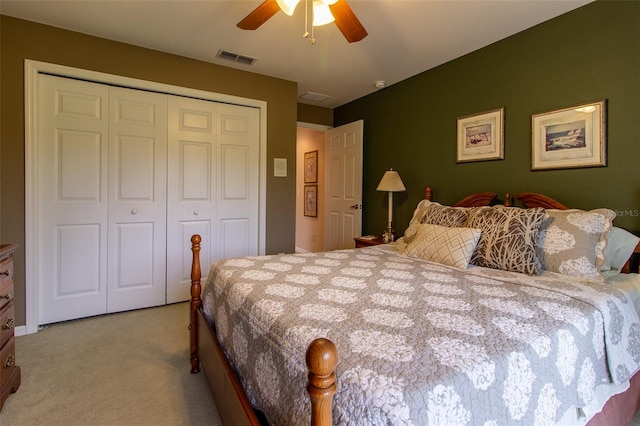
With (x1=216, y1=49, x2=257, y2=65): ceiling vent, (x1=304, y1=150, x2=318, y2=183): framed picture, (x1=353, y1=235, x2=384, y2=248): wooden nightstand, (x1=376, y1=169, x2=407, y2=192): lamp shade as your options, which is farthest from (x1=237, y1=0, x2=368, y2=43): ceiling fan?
(x1=304, y1=150, x2=318, y2=183): framed picture

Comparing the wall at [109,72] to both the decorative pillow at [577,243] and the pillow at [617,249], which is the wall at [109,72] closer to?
the decorative pillow at [577,243]

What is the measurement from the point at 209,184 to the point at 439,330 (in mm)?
2833

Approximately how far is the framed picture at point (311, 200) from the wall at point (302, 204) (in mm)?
75

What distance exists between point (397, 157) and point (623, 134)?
6.46ft

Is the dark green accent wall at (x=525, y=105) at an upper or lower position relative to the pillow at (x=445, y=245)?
upper

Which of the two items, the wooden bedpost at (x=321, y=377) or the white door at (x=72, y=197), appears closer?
the wooden bedpost at (x=321, y=377)

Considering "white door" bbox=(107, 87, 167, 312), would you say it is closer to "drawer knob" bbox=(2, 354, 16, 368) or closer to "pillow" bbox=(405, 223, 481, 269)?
"drawer knob" bbox=(2, 354, 16, 368)

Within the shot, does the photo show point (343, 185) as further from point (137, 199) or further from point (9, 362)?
point (9, 362)

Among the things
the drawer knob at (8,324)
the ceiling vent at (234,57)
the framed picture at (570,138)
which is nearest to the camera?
the drawer knob at (8,324)

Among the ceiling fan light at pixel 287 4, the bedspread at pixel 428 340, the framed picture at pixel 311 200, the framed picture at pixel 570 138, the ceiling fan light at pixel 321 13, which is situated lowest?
the bedspread at pixel 428 340

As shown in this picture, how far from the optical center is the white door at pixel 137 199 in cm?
284

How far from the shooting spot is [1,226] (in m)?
2.40

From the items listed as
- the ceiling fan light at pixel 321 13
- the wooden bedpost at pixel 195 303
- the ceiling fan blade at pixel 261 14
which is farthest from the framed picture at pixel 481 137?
the wooden bedpost at pixel 195 303

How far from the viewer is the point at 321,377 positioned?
0.62m
